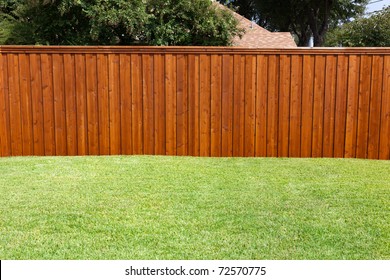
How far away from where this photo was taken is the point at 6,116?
771cm

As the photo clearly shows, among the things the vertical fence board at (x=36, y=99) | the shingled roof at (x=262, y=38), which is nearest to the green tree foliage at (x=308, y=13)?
the shingled roof at (x=262, y=38)

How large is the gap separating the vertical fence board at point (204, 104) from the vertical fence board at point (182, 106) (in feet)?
0.78

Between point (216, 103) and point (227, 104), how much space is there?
175 millimetres

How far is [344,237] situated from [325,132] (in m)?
3.78

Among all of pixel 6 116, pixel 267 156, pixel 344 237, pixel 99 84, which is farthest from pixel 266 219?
pixel 6 116

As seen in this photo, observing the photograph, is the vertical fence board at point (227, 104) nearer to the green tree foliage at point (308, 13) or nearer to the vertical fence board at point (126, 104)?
the vertical fence board at point (126, 104)

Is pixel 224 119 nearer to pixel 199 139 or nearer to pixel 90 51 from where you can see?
pixel 199 139

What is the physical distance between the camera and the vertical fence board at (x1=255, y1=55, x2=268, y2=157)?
7609 millimetres

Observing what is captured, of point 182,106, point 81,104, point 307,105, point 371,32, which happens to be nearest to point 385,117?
point 307,105

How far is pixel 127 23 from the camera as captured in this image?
42.5 feet

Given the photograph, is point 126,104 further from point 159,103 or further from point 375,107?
point 375,107

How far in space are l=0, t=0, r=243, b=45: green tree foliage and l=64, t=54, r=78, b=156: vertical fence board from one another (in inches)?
214
